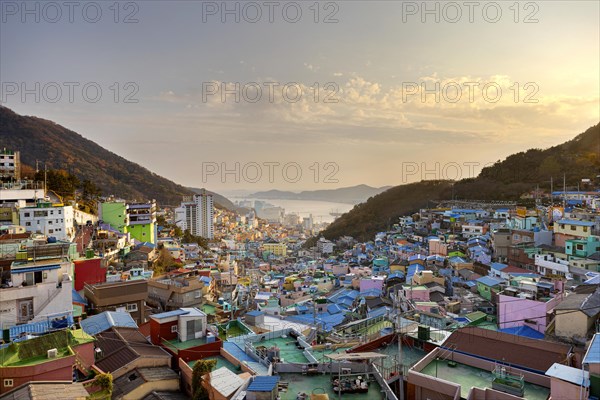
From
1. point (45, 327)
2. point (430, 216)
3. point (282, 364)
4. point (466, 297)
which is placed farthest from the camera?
point (430, 216)

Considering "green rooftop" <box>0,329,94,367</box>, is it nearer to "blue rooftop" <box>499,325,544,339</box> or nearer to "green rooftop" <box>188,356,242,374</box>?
"green rooftop" <box>188,356,242,374</box>

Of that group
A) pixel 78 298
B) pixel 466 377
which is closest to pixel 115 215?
pixel 78 298

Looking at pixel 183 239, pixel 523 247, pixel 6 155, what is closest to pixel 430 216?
pixel 523 247

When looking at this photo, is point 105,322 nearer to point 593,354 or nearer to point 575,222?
point 593,354

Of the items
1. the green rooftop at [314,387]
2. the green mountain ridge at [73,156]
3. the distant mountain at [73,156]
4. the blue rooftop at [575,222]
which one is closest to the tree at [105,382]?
the green rooftop at [314,387]

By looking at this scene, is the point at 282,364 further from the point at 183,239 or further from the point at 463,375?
the point at 183,239

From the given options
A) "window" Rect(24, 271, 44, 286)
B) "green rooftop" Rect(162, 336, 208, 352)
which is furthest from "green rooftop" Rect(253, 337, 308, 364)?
"window" Rect(24, 271, 44, 286)

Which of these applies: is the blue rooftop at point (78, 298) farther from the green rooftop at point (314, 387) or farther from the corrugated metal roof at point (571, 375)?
the corrugated metal roof at point (571, 375)
